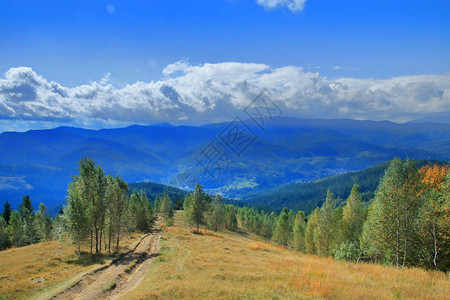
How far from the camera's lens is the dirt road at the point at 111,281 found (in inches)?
766

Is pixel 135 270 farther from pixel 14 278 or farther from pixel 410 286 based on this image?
pixel 410 286

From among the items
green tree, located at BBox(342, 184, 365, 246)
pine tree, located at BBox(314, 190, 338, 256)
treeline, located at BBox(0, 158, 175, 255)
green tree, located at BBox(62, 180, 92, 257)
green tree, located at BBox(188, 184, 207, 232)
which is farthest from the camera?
green tree, located at BBox(188, 184, 207, 232)

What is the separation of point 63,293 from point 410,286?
25596 millimetres

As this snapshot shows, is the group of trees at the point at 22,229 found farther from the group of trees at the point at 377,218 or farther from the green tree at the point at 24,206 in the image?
the group of trees at the point at 377,218

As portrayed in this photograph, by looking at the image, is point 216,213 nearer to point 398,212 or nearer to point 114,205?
point 114,205

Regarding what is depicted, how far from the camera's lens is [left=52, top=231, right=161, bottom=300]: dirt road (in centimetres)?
1945

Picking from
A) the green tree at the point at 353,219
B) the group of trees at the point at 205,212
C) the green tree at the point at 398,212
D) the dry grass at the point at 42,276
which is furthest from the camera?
the group of trees at the point at 205,212

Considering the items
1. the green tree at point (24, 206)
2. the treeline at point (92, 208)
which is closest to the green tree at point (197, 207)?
the treeline at point (92, 208)

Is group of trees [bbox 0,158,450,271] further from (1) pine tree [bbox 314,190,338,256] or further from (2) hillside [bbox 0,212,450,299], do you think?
(2) hillside [bbox 0,212,450,299]

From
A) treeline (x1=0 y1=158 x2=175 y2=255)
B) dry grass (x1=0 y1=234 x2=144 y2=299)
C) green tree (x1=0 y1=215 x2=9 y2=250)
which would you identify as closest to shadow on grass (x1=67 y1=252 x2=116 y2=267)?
dry grass (x1=0 y1=234 x2=144 y2=299)

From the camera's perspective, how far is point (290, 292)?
46.6 feet

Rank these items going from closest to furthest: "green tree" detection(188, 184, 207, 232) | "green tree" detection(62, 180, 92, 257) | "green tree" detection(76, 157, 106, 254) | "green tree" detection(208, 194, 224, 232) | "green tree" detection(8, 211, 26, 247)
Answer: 1. "green tree" detection(62, 180, 92, 257)
2. "green tree" detection(76, 157, 106, 254)
3. "green tree" detection(188, 184, 207, 232)
4. "green tree" detection(8, 211, 26, 247)
5. "green tree" detection(208, 194, 224, 232)

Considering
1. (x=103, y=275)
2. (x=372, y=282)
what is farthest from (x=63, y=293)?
(x=372, y=282)

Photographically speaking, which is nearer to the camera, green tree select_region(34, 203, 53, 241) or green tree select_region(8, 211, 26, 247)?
green tree select_region(8, 211, 26, 247)
